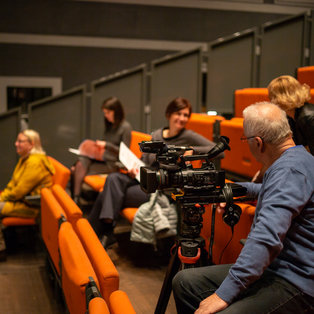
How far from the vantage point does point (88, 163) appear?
447 cm

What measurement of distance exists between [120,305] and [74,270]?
1.43 ft

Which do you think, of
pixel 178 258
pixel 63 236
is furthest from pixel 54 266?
pixel 178 258

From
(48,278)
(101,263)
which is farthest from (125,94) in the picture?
(101,263)

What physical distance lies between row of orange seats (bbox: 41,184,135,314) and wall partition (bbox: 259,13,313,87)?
9.66 feet

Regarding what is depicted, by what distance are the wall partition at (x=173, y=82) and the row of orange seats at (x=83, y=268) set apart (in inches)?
96.1

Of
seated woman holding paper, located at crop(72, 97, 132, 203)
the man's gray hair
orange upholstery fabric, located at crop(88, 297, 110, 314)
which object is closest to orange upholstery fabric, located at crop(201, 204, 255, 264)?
the man's gray hair

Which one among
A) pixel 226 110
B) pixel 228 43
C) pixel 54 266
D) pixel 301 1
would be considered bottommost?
pixel 54 266

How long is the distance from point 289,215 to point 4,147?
388 centimetres

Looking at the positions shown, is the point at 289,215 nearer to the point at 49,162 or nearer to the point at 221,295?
the point at 221,295

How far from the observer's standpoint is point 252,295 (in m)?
1.62

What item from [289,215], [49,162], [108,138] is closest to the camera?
[289,215]

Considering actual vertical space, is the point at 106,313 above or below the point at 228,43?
below

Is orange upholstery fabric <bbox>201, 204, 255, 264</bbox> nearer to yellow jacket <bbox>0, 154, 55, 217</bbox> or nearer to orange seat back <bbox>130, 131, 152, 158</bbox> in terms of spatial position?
orange seat back <bbox>130, 131, 152, 158</bbox>

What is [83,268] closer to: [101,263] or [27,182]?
[101,263]
